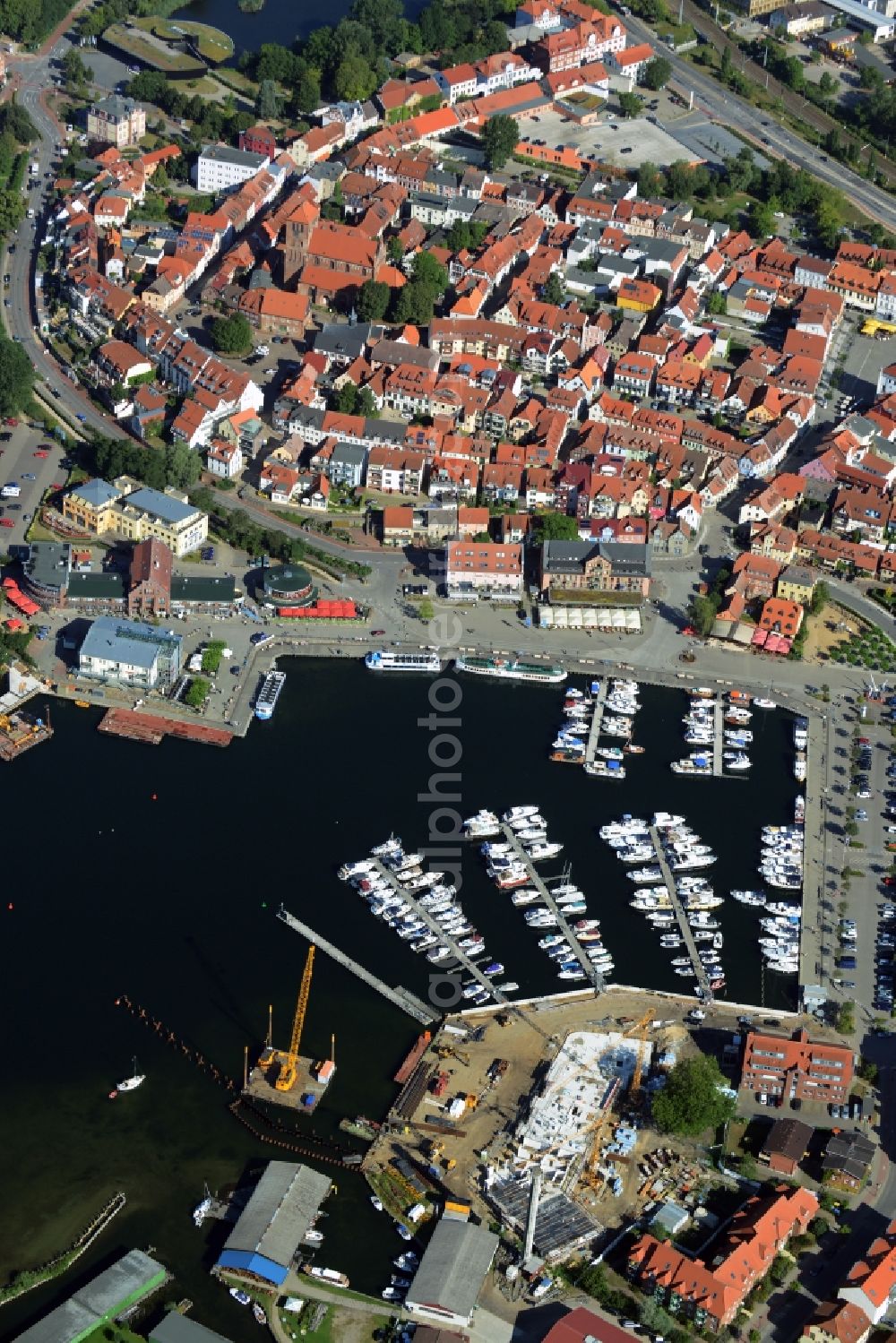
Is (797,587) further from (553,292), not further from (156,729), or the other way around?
(156,729)

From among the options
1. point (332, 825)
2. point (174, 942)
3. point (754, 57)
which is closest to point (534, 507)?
point (332, 825)

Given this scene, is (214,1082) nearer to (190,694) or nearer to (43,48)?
(190,694)

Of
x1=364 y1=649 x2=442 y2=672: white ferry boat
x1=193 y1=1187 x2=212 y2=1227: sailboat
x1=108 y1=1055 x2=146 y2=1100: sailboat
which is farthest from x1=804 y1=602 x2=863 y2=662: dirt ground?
x1=193 y1=1187 x2=212 y2=1227: sailboat

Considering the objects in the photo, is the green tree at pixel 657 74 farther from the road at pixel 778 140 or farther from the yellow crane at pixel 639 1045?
the yellow crane at pixel 639 1045

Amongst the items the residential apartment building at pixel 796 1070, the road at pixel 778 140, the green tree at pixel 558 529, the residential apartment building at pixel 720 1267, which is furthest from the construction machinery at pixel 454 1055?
the road at pixel 778 140

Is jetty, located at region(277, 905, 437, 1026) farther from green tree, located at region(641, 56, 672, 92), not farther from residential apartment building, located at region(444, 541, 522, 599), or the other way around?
green tree, located at region(641, 56, 672, 92)

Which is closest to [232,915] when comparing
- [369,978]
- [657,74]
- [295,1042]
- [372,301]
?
[369,978]
